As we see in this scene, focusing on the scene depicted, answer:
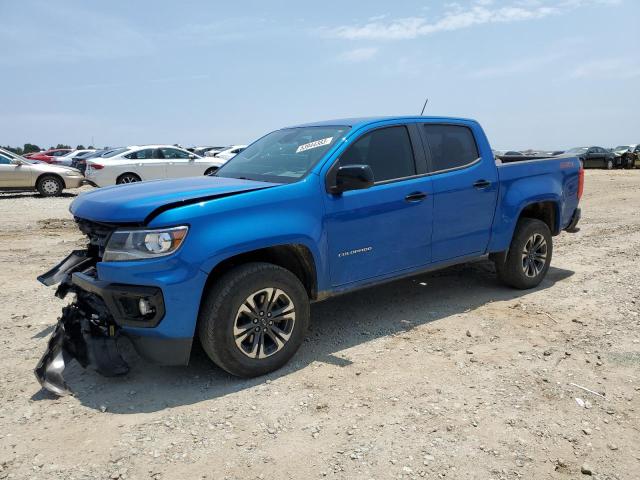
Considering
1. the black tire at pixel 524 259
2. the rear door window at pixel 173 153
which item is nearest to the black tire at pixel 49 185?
the rear door window at pixel 173 153

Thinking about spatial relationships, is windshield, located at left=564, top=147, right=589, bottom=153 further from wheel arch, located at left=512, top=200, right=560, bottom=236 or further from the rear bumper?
wheel arch, located at left=512, top=200, right=560, bottom=236

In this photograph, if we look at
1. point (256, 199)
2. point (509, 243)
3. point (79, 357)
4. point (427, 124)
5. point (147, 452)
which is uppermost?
point (427, 124)

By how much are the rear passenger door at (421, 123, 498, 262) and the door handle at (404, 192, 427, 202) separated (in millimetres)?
157

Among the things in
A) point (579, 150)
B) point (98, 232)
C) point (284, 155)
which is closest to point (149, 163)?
point (284, 155)

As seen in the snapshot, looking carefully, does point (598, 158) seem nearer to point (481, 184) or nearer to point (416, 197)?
point (481, 184)

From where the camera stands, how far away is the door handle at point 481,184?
5031 mm

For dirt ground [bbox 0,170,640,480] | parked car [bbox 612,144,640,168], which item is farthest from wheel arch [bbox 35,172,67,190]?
parked car [bbox 612,144,640,168]

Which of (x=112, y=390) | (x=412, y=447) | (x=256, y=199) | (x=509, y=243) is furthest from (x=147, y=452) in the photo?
(x=509, y=243)

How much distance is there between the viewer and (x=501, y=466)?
2.75m

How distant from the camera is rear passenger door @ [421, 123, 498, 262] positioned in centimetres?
476

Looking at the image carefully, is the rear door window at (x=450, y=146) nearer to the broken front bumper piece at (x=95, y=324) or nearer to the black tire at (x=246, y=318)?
the black tire at (x=246, y=318)

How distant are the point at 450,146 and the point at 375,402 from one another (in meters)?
2.65

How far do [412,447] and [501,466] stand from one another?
466 millimetres

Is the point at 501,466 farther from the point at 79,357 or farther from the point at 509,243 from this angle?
the point at 509,243
